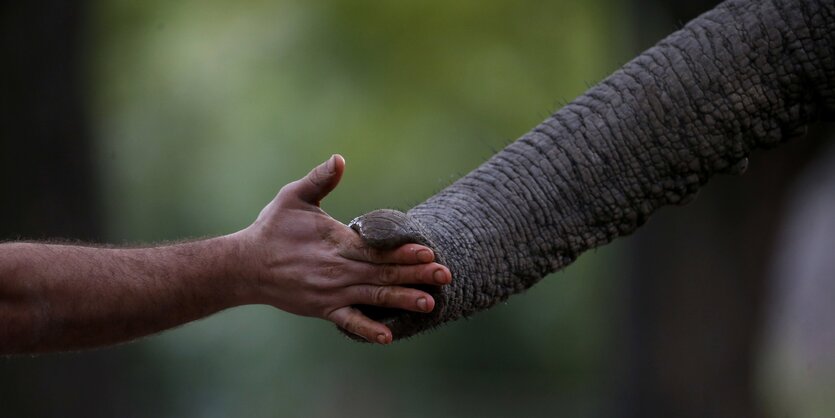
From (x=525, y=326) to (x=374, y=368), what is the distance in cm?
158

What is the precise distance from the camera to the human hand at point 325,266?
340cm

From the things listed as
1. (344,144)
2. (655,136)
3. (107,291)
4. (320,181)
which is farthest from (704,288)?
(107,291)

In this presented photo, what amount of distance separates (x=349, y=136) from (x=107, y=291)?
9567mm

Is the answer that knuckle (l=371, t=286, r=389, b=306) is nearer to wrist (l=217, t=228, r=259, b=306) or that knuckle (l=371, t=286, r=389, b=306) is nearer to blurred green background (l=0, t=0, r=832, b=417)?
wrist (l=217, t=228, r=259, b=306)

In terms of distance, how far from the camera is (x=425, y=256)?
3387mm

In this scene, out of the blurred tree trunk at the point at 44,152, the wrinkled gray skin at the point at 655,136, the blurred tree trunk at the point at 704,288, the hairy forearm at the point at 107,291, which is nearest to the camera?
the hairy forearm at the point at 107,291

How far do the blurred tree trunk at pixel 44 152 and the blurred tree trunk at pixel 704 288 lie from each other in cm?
340

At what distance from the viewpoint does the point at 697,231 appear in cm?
867

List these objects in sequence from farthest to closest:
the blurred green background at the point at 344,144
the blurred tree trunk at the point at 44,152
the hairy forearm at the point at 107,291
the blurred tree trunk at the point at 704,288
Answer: the blurred green background at the point at 344,144, the blurred tree trunk at the point at 704,288, the blurred tree trunk at the point at 44,152, the hairy forearm at the point at 107,291

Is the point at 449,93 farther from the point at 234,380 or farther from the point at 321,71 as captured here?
the point at 234,380

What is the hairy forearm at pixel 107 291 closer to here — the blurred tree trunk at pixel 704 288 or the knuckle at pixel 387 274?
the knuckle at pixel 387 274

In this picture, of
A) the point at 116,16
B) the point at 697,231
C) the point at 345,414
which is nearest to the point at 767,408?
the point at 697,231

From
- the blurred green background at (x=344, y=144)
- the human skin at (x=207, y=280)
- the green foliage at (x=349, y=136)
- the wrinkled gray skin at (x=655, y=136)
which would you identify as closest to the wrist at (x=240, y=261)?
the human skin at (x=207, y=280)

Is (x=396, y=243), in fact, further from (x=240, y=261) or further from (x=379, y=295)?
(x=240, y=261)
